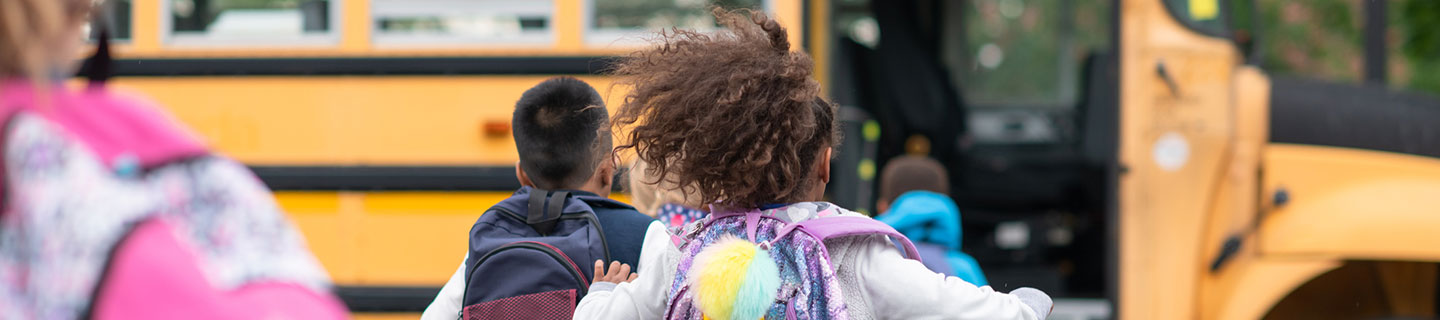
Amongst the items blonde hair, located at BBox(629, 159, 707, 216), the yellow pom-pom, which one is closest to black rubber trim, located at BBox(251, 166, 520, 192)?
blonde hair, located at BBox(629, 159, 707, 216)

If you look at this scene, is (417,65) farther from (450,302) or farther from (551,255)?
(551,255)

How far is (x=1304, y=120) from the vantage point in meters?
2.92

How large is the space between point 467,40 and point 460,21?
55 millimetres

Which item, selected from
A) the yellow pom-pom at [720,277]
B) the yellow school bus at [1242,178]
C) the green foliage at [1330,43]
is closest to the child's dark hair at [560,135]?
the yellow pom-pom at [720,277]

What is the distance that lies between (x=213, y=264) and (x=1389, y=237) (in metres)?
2.73

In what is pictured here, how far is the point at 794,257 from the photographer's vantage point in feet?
3.75

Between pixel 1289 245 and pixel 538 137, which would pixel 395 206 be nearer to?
pixel 538 137

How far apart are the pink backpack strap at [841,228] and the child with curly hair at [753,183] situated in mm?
11

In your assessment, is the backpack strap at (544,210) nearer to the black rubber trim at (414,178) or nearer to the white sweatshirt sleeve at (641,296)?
the white sweatshirt sleeve at (641,296)

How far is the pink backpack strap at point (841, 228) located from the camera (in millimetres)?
1126

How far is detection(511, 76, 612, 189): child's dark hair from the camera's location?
1484mm

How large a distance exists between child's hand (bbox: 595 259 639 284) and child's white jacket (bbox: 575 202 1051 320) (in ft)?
0.31

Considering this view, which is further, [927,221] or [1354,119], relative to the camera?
[1354,119]

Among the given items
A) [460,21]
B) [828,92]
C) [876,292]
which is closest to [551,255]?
[876,292]
